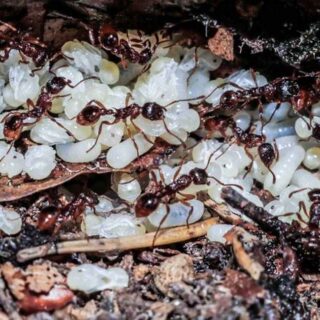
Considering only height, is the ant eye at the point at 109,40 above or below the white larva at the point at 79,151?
above

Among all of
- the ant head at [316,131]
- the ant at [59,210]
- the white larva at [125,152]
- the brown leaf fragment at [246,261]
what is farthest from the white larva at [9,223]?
the ant head at [316,131]

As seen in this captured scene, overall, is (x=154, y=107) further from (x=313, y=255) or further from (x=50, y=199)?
(x=313, y=255)

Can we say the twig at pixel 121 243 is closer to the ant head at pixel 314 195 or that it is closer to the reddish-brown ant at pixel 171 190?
the reddish-brown ant at pixel 171 190

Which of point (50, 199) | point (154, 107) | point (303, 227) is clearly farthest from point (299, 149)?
point (50, 199)

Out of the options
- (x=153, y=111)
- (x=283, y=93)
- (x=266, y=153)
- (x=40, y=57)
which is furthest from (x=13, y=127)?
(x=283, y=93)

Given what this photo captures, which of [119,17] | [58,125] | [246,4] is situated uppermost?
[246,4]

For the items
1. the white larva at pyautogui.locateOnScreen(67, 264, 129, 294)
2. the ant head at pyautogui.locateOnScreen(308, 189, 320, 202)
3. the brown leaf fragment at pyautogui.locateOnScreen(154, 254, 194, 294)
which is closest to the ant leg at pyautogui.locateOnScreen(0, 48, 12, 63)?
the white larva at pyautogui.locateOnScreen(67, 264, 129, 294)
